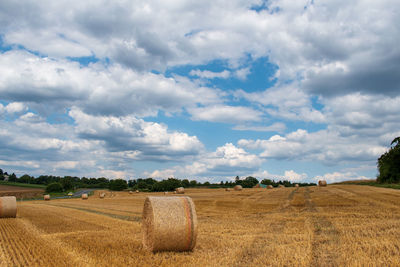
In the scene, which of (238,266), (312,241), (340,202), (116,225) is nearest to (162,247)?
(238,266)

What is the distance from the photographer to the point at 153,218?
32.9ft

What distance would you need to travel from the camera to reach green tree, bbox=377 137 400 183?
188 ft

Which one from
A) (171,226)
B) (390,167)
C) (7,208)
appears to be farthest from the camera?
(390,167)

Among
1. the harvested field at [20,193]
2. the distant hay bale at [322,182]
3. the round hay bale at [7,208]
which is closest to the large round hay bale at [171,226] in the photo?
the round hay bale at [7,208]

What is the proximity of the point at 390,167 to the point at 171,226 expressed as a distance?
193 ft

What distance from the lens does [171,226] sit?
9.87m

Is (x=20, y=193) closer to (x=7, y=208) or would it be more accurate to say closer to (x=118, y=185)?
(x=118, y=185)

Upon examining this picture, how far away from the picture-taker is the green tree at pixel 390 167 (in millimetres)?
57375

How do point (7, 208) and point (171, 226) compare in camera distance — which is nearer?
point (171, 226)

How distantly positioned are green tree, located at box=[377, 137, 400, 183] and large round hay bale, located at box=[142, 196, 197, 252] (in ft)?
186

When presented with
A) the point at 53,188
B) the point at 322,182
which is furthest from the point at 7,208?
the point at 53,188

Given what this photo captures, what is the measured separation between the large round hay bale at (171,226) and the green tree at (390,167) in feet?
186

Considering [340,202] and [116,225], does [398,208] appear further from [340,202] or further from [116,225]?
[116,225]

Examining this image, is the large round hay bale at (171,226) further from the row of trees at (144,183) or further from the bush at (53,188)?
the bush at (53,188)
